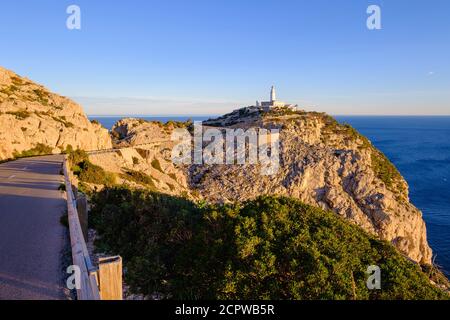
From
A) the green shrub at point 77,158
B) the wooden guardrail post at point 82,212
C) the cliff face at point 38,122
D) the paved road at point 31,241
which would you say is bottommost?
the paved road at point 31,241

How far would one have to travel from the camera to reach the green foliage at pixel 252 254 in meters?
7.26

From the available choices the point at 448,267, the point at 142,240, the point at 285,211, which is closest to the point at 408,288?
the point at 285,211

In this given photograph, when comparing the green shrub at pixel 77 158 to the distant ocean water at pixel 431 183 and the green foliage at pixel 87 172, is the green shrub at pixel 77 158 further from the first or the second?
the distant ocean water at pixel 431 183

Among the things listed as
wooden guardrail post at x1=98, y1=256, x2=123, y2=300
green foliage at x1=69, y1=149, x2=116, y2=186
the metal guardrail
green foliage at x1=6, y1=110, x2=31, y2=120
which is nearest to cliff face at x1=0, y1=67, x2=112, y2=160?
green foliage at x1=6, y1=110, x2=31, y2=120

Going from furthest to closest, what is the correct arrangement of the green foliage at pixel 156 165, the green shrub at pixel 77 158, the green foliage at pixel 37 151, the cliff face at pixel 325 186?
the cliff face at pixel 325 186
the green foliage at pixel 156 165
the green foliage at pixel 37 151
the green shrub at pixel 77 158

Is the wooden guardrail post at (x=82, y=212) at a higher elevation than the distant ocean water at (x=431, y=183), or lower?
higher

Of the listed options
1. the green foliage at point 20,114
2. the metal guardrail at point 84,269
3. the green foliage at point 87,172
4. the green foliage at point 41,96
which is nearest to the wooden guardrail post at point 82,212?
the metal guardrail at point 84,269

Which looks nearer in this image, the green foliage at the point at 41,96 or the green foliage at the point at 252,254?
the green foliage at the point at 252,254

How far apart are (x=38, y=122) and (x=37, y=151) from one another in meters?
3.72

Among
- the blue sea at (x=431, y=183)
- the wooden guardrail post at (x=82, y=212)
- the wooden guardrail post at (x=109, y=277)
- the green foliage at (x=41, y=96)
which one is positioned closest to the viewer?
the wooden guardrail post at (x=109, y=277)

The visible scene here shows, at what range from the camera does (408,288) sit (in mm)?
8047

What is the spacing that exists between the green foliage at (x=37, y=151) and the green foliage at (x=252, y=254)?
78.7ft

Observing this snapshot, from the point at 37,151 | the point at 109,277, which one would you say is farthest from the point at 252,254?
the point at 37,151
